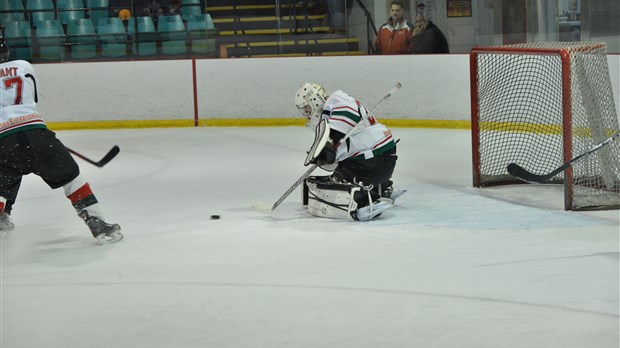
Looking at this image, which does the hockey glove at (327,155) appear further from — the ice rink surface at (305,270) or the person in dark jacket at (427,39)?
the person in dark jacket at (427,39)

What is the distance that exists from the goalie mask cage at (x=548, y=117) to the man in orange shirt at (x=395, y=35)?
1.97 m

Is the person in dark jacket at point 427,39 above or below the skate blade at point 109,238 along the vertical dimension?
above

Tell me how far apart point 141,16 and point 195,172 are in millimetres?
3533

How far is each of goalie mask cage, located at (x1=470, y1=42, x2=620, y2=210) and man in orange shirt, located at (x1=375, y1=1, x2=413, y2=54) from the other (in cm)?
197

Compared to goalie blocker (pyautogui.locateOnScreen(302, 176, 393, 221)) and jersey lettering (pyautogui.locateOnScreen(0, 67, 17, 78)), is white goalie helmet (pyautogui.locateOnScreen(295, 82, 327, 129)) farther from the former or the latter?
jersey lettering (pyautogui.locateOnScreen(0, 67, 17, 78))

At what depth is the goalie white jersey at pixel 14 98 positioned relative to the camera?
4629 mm

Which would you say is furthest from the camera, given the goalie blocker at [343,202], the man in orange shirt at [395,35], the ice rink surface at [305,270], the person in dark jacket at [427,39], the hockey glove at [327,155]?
the man in orange shirt at [395,35]

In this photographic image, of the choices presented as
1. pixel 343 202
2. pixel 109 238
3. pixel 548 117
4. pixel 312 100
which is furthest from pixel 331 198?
pixel 548 117

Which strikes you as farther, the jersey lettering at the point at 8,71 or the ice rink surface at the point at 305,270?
the jersey lettering at the point at 8,71

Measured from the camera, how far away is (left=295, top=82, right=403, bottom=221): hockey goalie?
198 inches

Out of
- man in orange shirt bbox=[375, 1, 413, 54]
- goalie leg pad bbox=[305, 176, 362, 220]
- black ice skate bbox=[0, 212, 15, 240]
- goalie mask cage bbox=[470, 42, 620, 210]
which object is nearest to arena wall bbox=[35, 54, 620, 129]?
man in orange shirt bbox=[375, 1, 413, 54]

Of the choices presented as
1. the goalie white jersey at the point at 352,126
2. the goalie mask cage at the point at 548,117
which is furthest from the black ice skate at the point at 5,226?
the goalie mask cage at the point at 548,117

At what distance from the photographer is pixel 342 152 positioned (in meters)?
5.16

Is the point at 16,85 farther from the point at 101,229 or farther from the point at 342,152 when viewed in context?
the point at 342,152
